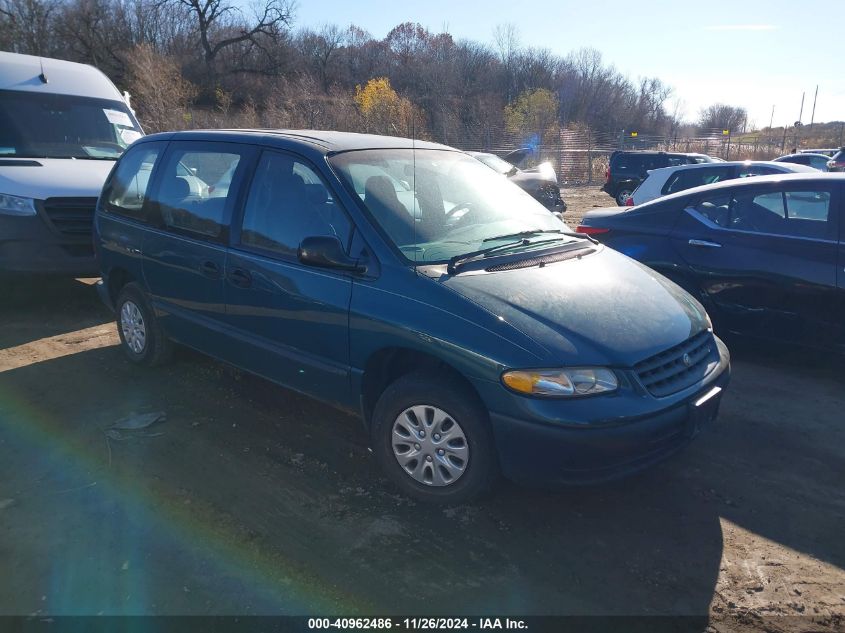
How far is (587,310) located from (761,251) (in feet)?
8.98

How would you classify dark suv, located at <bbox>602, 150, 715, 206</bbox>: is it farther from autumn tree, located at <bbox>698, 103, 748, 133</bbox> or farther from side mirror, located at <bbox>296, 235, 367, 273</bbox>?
autumn tree, located at <bbox>698, 103, 748, 133</bbox>

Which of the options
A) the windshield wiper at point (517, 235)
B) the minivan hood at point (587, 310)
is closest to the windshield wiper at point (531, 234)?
the windshield wiper at point (517, 235)

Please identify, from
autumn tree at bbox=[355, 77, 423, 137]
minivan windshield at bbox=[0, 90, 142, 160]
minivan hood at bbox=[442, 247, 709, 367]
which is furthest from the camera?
autumn tree at bbox=[355, 77, 423, 137]

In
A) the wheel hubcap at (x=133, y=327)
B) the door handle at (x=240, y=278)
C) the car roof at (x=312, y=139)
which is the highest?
the car roof at (x=312, y=139)

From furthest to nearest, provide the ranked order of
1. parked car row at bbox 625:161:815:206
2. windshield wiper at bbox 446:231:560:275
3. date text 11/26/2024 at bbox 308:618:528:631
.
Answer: parked car row at bbox 625:161:815:206 < windshield wiper at bbox 446:231:560:275 < date text 11/26/2024 at bbox 308:618:528:631

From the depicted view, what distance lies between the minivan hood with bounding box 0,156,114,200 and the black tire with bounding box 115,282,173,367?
205 cm

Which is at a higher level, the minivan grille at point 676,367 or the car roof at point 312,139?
the car roof at point 312,139

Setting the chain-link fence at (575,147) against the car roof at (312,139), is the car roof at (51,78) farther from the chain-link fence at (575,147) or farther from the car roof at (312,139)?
the chain-link fence at (575,147)

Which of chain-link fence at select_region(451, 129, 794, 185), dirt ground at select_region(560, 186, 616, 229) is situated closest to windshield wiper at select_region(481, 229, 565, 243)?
dirt ground at select_region(560, 186, 616, 229)

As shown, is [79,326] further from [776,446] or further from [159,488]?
[776,446]

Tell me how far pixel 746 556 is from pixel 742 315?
2.75 m

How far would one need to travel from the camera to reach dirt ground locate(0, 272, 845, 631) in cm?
269

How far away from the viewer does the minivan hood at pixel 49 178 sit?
254 inches

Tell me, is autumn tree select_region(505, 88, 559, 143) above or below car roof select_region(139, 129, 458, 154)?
above
